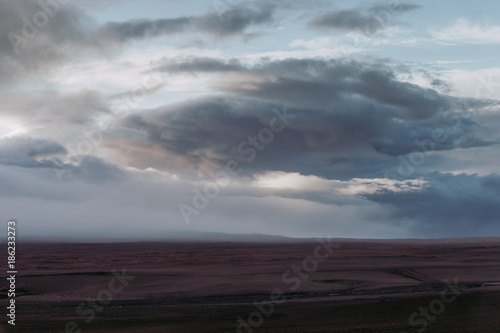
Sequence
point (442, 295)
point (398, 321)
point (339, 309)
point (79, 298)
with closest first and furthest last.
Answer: point (398, 321)
point (339, 309)
point (442, 295)
point (79, 298)

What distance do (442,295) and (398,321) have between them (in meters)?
7.01

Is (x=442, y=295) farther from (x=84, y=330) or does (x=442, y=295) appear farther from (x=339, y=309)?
(x=84, y=330)

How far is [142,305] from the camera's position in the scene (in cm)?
2856

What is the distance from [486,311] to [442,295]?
15.2ft

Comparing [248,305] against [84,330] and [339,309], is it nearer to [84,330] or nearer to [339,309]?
[339,309]

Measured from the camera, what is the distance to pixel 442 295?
2694 centimetres

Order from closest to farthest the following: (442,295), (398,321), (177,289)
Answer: (398,321), (442,295), (177,289)

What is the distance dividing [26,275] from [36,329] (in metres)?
22.3

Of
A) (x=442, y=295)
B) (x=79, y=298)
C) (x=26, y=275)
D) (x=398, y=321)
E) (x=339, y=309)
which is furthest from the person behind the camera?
(x=26, y=275)

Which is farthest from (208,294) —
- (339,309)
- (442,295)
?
(442,295)

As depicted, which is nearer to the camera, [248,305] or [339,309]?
[339,309]

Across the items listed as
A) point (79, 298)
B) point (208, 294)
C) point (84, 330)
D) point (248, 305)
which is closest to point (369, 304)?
point (248, 305)

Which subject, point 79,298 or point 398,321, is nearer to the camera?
point 398,321

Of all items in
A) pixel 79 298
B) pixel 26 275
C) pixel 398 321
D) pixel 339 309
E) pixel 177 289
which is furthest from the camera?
pixel 26 275
